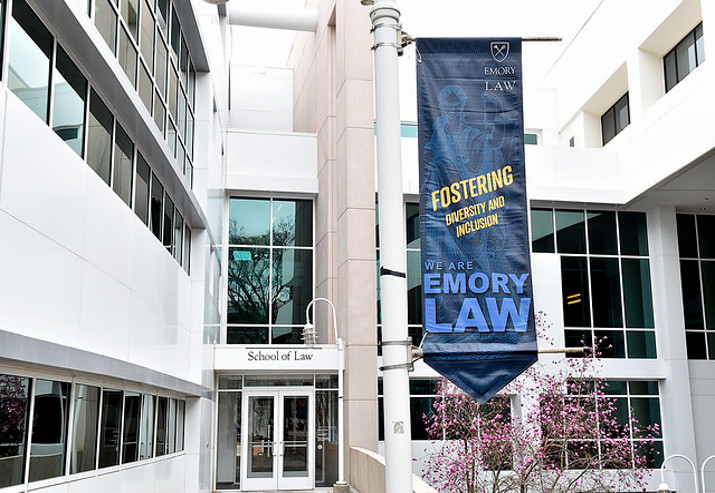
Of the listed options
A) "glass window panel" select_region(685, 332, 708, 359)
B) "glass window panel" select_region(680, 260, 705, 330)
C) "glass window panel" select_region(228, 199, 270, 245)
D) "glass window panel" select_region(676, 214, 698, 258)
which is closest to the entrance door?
"glass window panel" select_region(228, 199, 270, 245)

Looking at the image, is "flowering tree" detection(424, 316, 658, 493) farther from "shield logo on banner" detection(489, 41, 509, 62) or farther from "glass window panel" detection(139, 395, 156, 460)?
"shield logo on banner" detection(489, 41, 509, 62)

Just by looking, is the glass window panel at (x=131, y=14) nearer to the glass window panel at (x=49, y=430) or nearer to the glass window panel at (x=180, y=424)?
the glass window panel at (x=49, y=430)

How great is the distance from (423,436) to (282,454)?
176 inches

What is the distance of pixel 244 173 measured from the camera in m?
26.3

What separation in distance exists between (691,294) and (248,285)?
51.0ft

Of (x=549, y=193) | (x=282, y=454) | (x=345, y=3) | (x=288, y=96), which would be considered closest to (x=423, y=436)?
(x=282, y=454)

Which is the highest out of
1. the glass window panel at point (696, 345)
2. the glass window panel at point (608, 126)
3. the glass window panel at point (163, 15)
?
the glass window panel at point (608, 126)

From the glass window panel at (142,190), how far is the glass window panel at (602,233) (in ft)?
61.1

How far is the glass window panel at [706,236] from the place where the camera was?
27.2m

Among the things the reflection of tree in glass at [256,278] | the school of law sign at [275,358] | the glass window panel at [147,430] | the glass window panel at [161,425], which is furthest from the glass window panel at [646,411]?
the glass window panel at [147,430]

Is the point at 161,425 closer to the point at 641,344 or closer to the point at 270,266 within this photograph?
the point at 270,266

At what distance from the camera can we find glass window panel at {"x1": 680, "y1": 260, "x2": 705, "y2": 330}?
26.6m

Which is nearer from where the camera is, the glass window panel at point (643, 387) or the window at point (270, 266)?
the glass window panel at point (643, 387)

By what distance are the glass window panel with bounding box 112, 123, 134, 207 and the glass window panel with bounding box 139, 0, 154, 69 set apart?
5.87 ft
